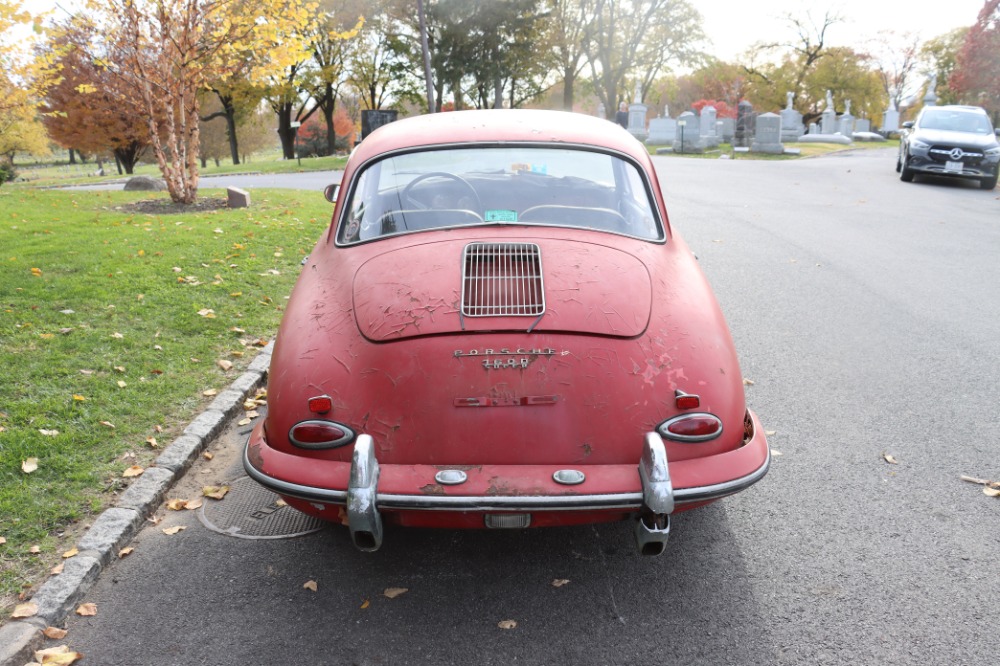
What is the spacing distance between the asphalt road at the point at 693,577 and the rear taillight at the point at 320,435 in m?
0.65

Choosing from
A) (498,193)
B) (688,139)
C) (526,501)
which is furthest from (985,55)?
(526,501)

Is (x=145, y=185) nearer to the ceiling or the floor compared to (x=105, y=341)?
nearer to the ceiling

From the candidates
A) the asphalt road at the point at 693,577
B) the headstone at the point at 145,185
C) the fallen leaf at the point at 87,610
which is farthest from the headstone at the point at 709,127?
the fallen leaf at the point at 87,610

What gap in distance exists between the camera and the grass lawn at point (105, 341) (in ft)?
11.5

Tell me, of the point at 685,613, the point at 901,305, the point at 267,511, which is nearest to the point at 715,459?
the point at 685,613

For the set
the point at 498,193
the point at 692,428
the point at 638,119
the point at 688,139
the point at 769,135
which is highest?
the point at 638,119

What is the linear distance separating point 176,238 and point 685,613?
7875 mm

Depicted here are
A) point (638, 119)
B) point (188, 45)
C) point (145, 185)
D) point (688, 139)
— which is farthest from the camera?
point (638, 119)

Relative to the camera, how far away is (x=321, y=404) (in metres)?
2.74

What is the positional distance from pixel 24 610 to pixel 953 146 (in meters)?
18.5

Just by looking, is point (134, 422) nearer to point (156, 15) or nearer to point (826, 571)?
point (826, 571)

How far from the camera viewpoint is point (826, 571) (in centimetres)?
296

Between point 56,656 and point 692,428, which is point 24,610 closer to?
point 56,656

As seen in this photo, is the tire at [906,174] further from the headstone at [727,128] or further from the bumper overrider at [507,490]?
the headstone at [727,128]
